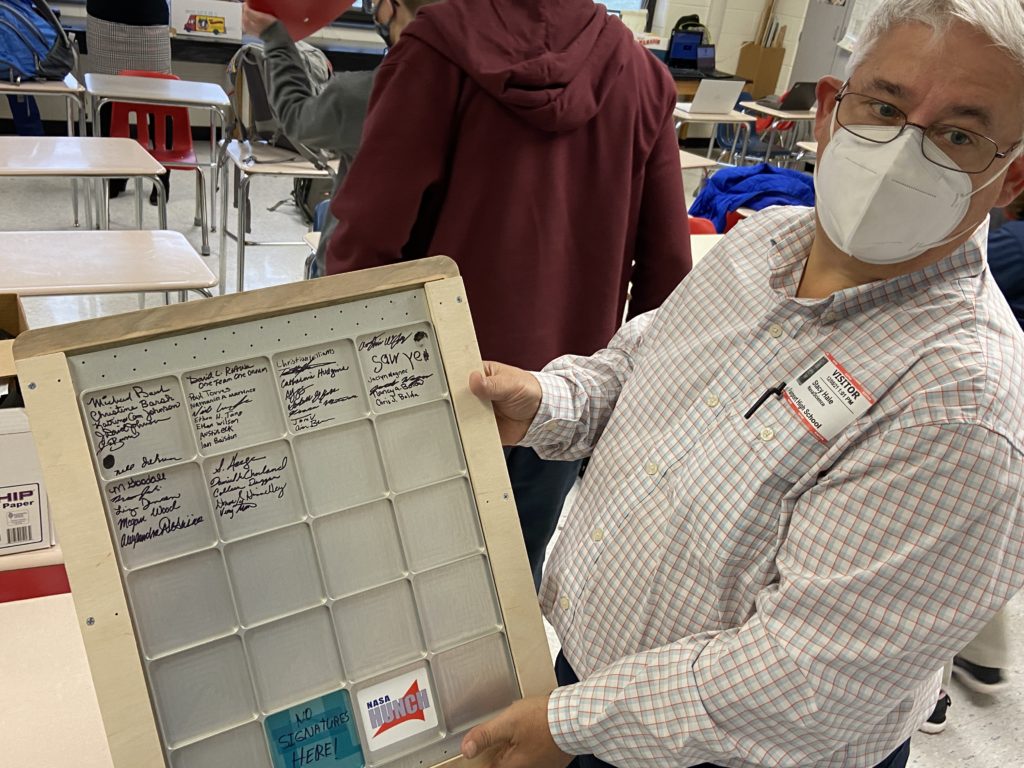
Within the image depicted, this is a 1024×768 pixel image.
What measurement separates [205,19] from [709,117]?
12.0 ft

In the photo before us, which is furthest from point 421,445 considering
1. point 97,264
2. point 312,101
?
point 97,264

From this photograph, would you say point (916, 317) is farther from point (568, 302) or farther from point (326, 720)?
point (568, 302)

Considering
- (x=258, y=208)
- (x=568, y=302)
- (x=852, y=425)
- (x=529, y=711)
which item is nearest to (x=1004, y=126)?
(x=852, y=425)

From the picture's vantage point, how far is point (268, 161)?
3.83 meters

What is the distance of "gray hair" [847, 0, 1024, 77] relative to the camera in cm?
73

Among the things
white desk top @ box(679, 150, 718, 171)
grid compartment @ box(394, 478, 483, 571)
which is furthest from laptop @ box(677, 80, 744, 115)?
grid compartment @ box(394, 478, 483, 571)

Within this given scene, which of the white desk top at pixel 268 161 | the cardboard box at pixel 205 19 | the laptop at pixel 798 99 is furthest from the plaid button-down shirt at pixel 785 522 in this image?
the laptop at pixel 798 99

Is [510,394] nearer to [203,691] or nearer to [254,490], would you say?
[254,490]

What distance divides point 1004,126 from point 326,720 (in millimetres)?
897

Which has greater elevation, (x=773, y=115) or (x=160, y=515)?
(x=160, y=515)

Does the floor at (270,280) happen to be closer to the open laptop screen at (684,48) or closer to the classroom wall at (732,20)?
the open laptop screen at (684,48)

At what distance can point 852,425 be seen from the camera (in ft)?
2.58

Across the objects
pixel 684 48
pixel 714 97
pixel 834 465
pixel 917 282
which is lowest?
pixel 714 97

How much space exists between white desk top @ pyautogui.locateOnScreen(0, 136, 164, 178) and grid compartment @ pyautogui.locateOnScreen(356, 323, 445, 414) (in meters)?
2.60
